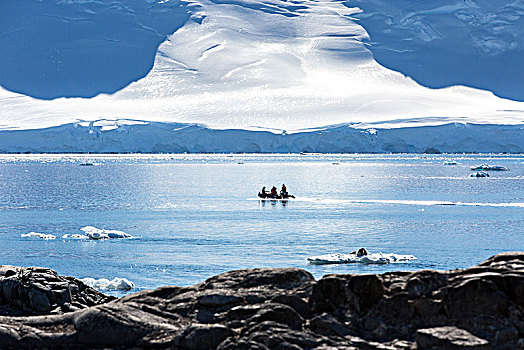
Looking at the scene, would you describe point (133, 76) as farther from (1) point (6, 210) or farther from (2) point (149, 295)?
(2) point (149, 295)

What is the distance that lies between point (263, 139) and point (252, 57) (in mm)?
65708

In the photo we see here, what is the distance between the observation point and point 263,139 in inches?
4951

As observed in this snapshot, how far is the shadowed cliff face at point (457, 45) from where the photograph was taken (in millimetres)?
185625

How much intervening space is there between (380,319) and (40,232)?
25581 mm

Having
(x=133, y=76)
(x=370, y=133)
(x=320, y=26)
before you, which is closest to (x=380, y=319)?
(x=370, y=133)

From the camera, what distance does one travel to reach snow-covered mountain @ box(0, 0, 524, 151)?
172 metres

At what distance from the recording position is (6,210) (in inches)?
1678

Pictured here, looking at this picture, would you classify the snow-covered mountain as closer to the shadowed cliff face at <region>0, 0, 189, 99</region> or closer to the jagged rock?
the shadowed cliff face at <region>0, 0, 189, 99</region>

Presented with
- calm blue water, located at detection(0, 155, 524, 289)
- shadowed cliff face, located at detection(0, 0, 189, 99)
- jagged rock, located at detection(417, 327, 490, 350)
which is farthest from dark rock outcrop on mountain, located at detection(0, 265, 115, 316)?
shadowed cliff face, located at detection(0, 0, 189, 99)

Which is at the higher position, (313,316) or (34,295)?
(313,316)

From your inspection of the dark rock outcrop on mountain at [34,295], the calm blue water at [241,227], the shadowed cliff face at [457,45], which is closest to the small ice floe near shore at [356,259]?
the calm blue water at [241,227]

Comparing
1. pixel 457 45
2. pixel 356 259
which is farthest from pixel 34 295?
pixel 457 45

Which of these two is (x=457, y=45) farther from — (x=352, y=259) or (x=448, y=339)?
(x=448, y=339)

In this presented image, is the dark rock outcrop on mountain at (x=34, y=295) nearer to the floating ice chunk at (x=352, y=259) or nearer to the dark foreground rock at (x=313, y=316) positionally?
the dark foreground rock at (x=313, y=316)
